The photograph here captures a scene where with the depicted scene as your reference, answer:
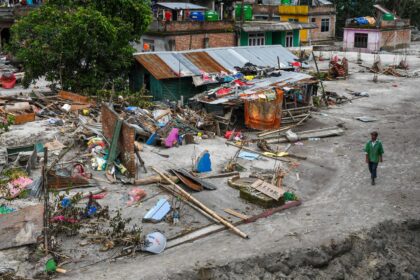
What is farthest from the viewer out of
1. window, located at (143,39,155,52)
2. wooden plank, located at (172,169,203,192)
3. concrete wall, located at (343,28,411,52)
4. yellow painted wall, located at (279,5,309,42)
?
yellow painted wall, located at (279,5,309,42)

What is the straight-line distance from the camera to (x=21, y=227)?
1089 cm

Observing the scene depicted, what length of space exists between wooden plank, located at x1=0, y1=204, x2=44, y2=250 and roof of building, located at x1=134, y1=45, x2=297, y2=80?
1201 centimetres

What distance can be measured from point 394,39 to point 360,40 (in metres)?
3.51

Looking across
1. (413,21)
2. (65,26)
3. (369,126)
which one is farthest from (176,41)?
(413,21)

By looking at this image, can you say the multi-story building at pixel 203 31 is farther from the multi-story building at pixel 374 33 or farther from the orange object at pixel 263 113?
the orange object at pixel 263 113

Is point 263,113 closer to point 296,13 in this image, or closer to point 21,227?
point 21,227

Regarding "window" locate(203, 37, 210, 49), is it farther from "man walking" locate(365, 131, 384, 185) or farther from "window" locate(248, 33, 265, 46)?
"man walking" locate(365, 131, 384, 185)

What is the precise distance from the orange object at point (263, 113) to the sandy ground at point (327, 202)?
1.74 m

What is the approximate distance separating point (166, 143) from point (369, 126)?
9.56 metres

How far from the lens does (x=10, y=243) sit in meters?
10.5

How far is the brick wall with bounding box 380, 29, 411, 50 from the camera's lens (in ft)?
151

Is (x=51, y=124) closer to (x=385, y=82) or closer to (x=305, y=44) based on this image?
(x=385, y=82)

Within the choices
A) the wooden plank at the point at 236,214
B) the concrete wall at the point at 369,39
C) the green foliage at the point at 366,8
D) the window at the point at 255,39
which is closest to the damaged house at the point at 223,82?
the wooden plank at the point at 236,214

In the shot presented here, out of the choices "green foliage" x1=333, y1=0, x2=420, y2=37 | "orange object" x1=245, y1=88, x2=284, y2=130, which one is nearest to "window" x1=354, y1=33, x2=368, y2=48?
"green foliage" x1=333, y1=0, x2=420, y2=37
